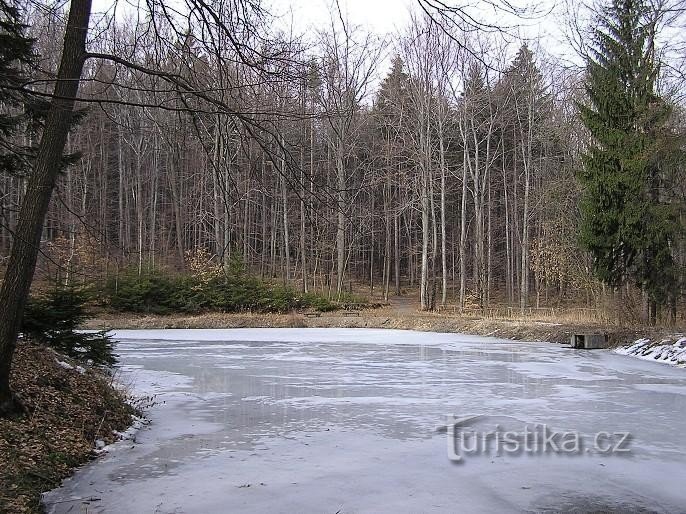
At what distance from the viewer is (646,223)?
16328 mm

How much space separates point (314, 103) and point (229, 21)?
1280 millimetres

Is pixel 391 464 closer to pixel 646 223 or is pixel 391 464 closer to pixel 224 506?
pixel 224 506

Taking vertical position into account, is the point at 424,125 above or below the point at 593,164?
above

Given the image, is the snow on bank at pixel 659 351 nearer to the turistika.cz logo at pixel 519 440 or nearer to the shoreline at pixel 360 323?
the shoreline at pixel 360 323

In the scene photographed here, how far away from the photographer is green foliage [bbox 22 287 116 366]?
859 cm

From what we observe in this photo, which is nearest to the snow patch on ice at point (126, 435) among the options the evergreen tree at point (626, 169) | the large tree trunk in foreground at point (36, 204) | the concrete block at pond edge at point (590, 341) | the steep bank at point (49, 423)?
the steep bank at point (49, 423)

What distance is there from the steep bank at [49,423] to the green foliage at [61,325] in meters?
0.82

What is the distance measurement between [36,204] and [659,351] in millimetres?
12797

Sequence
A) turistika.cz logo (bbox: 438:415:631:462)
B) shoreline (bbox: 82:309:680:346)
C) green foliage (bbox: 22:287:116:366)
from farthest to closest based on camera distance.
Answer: shoreline (bbox: 82:309:680:346) → green foliage (bbox: 22:287:116:366) → turistika.cz logo (bbox: 438:415:631:462)

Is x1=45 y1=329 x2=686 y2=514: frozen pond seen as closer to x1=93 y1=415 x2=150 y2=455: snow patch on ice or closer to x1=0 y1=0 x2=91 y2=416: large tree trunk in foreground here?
x1=93 y1=415 x2=150 y2=455: snow patch on ice

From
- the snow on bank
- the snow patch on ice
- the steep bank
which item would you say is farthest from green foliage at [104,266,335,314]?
the snow patch on ice

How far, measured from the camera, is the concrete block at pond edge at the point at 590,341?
51.2 ft

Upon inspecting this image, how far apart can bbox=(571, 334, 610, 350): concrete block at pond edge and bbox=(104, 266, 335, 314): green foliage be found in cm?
1206

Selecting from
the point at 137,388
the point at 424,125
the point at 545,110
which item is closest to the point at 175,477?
the point at 137,388
